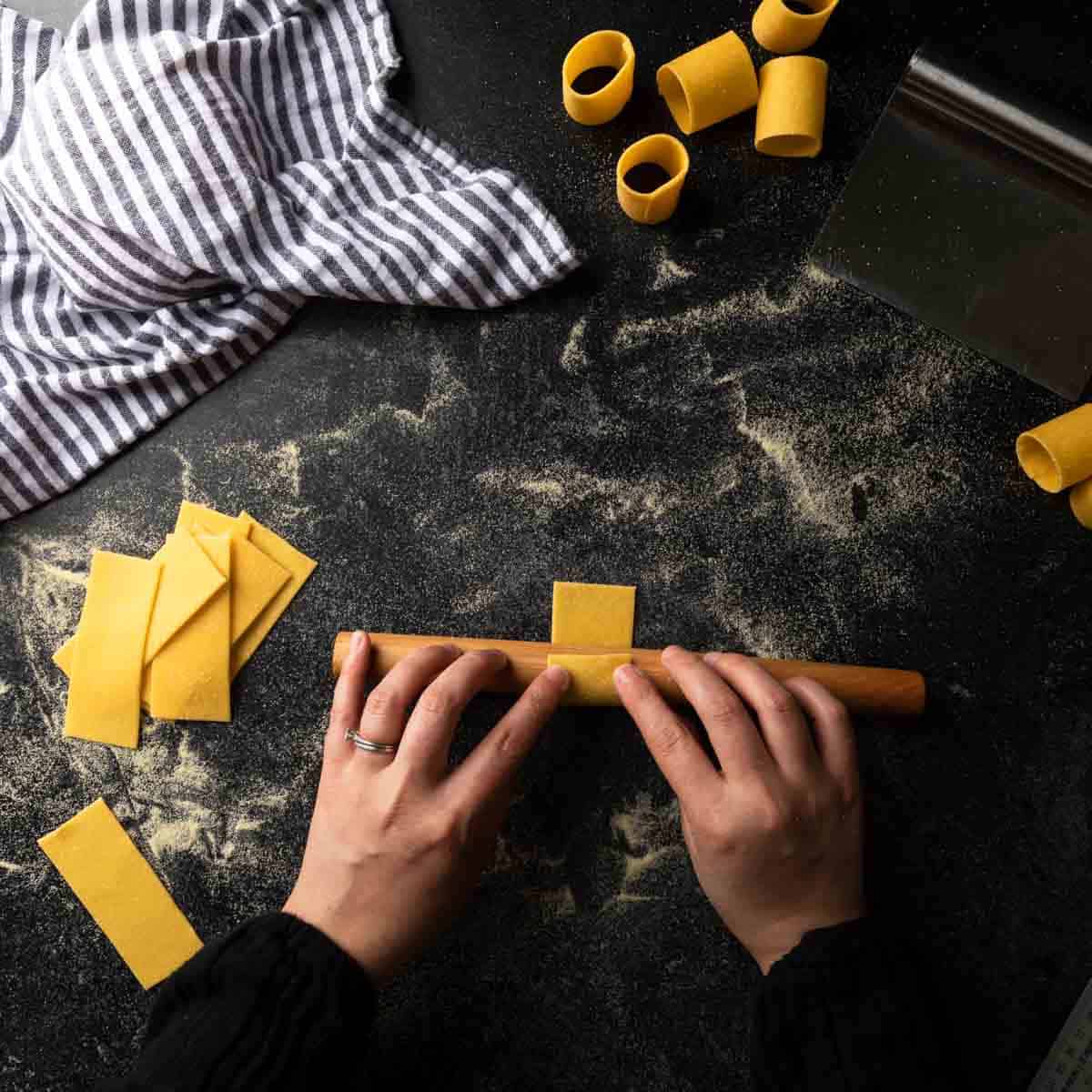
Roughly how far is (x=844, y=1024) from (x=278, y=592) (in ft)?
2.25

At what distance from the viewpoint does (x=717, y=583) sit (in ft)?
3.37

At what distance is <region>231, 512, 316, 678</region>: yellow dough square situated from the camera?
103 cm

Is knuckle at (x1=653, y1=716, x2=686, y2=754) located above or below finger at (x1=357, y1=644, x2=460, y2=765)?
below

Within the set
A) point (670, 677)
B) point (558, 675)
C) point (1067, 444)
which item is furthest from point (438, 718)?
point (1067, 444)

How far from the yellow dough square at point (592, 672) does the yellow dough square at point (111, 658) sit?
0.44 metres

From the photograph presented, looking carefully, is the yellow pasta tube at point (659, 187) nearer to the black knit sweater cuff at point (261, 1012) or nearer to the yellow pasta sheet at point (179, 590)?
the yellow pasta sheet at point (179, 590)

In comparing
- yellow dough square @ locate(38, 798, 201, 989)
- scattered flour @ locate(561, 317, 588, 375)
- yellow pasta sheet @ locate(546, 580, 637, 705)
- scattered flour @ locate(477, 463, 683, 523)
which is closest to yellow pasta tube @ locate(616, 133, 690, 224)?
scattered flour @ locate(561, 317, 588, 375)

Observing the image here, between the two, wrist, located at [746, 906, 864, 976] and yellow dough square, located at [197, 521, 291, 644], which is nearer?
wrist, located at [746, 906, 864, 976]

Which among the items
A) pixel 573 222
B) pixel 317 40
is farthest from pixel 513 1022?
pixel 317 40

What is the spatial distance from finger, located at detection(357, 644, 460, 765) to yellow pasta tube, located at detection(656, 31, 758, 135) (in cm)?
66

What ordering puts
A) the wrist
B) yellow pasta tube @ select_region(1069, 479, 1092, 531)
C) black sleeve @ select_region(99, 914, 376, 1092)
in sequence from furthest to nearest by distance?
yellow pasta tube @ select_region(1069, 479, 1092, 531) < the wrist < black sleeve @ select_region(99, 914, 376, 1092)

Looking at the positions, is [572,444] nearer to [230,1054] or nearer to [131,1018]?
[230,1054]

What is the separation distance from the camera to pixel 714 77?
1033 mm

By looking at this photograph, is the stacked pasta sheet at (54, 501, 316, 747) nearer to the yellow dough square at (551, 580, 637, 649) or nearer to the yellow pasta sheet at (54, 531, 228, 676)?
the yellow pasta sheet at (54, 531, 228, 676)
